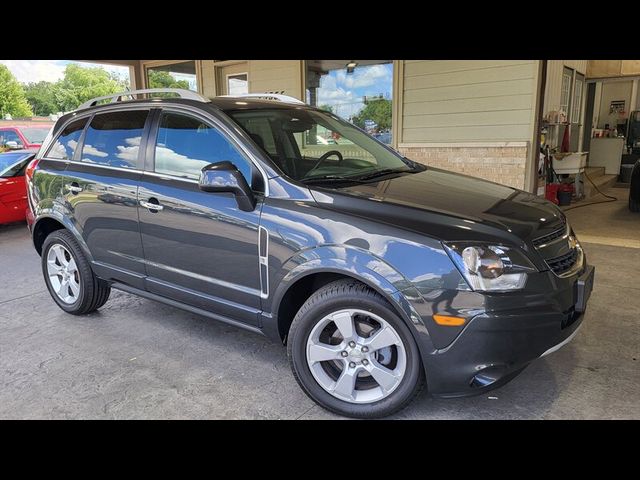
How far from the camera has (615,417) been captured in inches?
101

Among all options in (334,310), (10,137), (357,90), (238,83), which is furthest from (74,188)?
(10,137)

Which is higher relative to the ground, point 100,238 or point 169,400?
point 100,238

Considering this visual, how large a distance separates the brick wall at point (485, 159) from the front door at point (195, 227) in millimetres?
4693

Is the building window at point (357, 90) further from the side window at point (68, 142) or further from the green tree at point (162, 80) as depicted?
the side window at point (68, 142)

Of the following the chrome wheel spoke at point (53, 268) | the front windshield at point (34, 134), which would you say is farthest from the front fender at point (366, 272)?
the front windshield at point (34, 134)

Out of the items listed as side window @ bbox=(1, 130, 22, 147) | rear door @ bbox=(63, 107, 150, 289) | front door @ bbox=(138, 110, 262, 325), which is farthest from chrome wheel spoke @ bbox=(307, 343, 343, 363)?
side window @ bbox=(1, 130, 22, 147)

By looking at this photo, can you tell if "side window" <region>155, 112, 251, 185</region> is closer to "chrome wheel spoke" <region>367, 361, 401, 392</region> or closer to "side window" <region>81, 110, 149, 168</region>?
"side window" <region>81, 110, 149, 168</region>

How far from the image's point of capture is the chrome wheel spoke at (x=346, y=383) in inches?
103

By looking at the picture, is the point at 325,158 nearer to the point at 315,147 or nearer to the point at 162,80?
the point at 315,147

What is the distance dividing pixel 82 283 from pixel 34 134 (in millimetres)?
10972

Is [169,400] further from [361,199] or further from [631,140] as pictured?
[631,140]

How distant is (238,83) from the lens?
9.98 m
